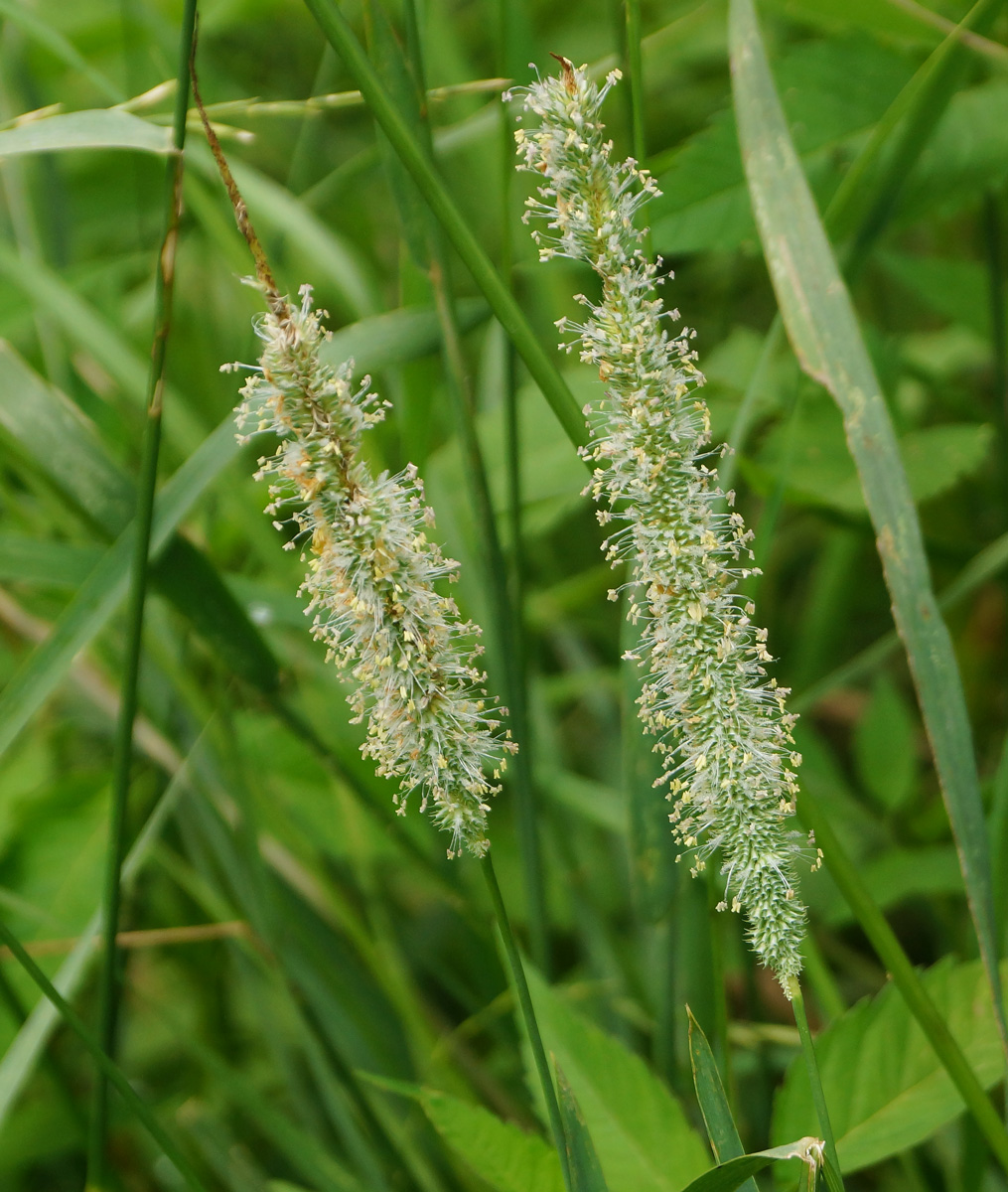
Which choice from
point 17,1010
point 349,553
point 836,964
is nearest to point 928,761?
point 836,964

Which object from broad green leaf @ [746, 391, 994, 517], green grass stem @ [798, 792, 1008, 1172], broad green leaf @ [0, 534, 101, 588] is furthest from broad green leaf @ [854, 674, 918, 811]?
broad green leaf @ [0, 534, 101, 588]

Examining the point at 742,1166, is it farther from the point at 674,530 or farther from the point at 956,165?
the point at 956,165

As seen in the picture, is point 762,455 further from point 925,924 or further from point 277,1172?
point 277,1172

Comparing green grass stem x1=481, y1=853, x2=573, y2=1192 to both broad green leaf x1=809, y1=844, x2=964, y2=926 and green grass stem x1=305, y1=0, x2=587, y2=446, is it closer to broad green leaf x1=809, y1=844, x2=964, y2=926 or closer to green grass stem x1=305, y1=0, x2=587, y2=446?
green grass stem x1=305, y1=0, x2=587, y2=446

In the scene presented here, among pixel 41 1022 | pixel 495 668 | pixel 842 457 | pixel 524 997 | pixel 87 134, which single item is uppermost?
pixel 87 134

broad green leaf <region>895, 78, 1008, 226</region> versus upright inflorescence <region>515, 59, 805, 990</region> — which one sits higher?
broad green leaf <region>895, 78, 1008, 226</region>

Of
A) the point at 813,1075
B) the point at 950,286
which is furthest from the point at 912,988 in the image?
the point at 950,286
